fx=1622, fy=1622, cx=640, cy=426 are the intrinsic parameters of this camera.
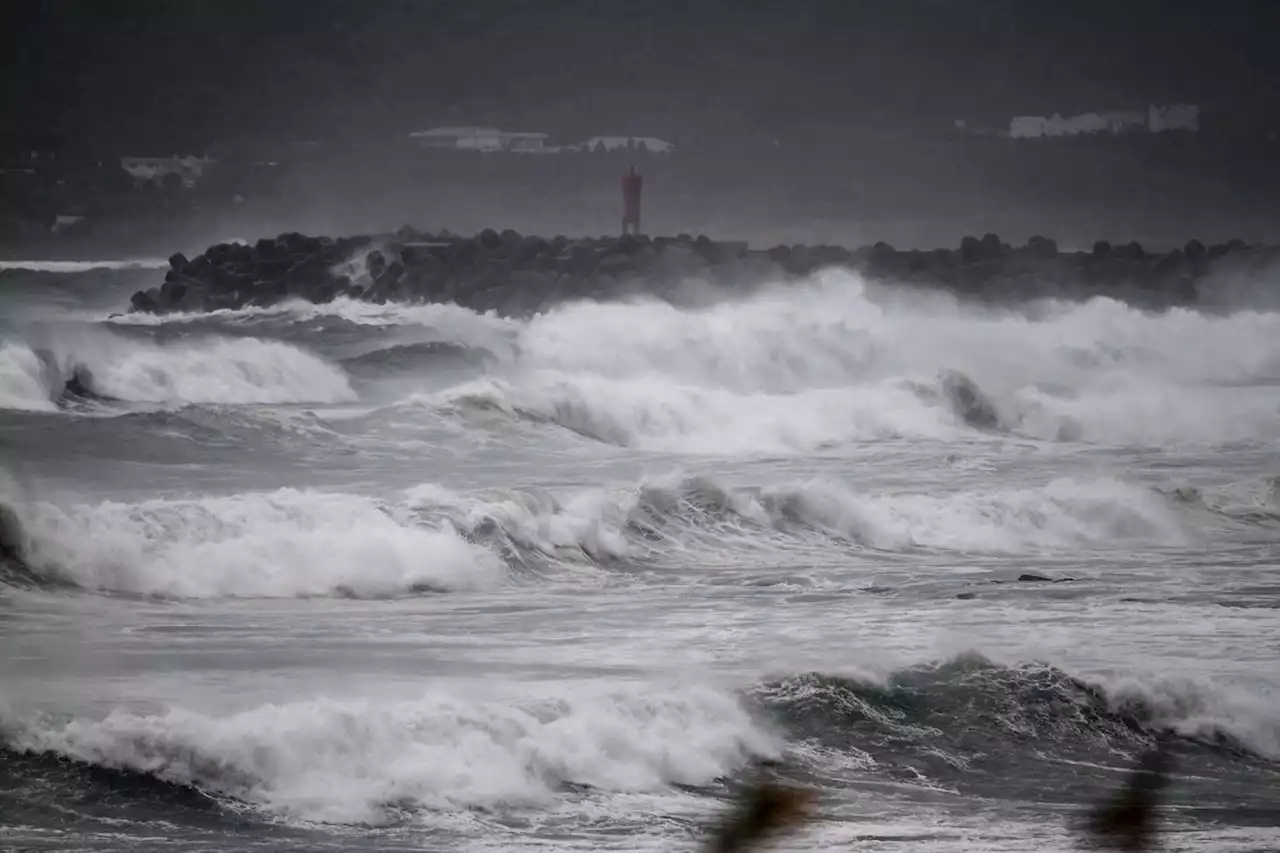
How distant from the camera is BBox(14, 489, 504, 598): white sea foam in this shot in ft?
12.3

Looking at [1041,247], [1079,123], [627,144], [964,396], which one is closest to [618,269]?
[627,144]

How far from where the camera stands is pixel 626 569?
3.87 m

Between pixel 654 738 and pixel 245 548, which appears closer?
pixel 654 738

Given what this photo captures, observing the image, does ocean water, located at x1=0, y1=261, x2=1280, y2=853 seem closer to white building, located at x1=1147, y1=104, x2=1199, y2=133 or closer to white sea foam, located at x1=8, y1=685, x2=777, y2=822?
white sea foam, located at x1=8, y1=685, x2=777, y2=822

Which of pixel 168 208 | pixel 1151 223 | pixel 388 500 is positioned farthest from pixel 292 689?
pixel 1151 223

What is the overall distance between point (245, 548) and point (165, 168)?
102 cm

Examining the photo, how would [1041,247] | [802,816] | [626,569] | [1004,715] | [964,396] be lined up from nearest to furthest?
1. [802,816]
2. [1004,715]
3. [626,569]
4. [964,396]
5. [1041,247]

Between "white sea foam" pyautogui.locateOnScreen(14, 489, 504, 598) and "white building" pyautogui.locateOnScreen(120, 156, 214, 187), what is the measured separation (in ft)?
2.76

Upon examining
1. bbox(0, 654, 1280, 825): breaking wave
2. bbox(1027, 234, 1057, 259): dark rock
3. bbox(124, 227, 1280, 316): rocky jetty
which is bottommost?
bbox(0, 654, 1280, 825): breaking wave

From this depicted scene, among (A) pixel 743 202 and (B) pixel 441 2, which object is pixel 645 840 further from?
(B) pixel 441 2

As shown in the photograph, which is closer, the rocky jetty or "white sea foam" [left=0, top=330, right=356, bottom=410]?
"white sea foam" [left=0, top=330, right=356, bottom=410]

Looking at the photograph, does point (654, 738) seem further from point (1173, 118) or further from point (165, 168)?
point (1173, 118)

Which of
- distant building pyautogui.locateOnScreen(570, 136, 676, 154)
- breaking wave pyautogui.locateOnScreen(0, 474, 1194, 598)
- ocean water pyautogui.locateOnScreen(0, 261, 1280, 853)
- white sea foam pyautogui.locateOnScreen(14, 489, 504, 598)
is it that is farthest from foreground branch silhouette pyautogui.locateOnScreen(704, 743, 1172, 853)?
distant building pyautogui.locateOnScreen(570, 136, 676, 154)

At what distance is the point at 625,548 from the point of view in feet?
12.8
